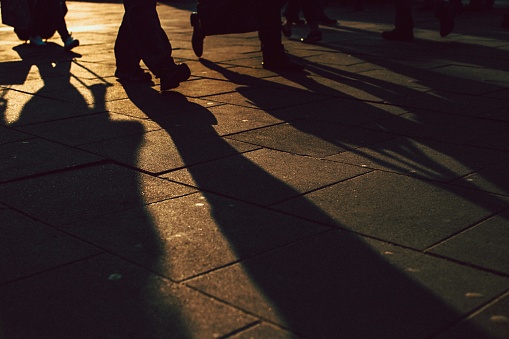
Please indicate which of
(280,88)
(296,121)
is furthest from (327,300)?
(280,88)

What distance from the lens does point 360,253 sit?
338 cm

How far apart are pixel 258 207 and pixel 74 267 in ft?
3.52

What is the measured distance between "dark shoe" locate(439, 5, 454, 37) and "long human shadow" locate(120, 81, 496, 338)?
7057 mm

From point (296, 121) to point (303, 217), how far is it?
7.42 feet

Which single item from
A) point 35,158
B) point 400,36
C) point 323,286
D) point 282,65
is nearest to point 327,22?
point 400,36

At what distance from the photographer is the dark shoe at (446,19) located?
415 inches

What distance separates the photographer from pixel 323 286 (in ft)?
10.0

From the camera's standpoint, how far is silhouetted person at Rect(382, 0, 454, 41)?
34.7ft

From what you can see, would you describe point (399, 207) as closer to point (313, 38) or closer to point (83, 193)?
point (83, 193)

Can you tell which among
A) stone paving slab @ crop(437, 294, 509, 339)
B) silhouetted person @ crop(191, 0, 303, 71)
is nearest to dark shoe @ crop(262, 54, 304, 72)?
silhouetted person @ crop(191, 0, 303, 71)

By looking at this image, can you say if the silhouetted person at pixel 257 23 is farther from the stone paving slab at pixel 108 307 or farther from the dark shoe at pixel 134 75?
the stone paving slab at pixel 108 307

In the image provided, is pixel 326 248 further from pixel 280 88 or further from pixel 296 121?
pixel 280 88

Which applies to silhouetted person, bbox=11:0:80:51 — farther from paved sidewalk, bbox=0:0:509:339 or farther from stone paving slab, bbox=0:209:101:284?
stone paving slab, bbox=0:209:101:284

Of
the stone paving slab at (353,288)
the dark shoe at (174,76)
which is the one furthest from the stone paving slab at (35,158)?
the stone paving slab at (353,288)
